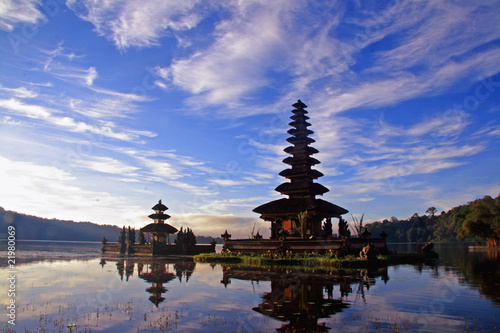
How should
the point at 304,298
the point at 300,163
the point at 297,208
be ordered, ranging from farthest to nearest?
1. the point at 300,163
2. the point at 297,208
3. the point at 304,298

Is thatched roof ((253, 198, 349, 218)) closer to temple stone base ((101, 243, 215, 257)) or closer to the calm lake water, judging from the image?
temple stone base ((101, 243, 215, 257))

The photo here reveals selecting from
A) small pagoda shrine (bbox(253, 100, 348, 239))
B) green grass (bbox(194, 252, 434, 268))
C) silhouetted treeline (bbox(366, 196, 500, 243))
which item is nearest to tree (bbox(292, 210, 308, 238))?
small pagoda shrine (bbox(253, 100, 348, 239))

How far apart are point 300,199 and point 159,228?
91.1ft

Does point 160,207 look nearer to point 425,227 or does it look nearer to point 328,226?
point 328,226

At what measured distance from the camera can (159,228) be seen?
58000 mm

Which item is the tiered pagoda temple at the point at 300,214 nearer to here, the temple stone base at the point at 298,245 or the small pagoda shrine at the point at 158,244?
the temple stone base at the point at 298,245

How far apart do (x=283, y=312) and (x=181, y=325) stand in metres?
3.17

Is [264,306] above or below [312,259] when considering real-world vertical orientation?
above

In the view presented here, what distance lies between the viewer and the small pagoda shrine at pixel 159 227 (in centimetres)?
5797

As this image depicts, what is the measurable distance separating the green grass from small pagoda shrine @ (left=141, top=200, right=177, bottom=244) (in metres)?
21.8

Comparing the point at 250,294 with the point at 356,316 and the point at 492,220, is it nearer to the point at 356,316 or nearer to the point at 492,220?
the point at 356,316

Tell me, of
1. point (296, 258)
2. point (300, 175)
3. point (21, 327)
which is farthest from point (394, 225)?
point (21, 327)

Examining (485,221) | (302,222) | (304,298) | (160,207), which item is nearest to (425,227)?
(485,221)

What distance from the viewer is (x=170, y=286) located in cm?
1764
